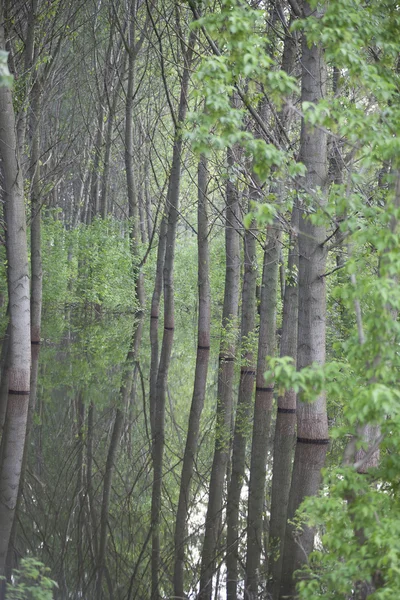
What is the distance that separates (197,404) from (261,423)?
1.85 metres

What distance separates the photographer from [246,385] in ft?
53.8

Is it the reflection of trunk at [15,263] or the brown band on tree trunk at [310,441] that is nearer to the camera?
the brown band on tree trunk at [310,441]

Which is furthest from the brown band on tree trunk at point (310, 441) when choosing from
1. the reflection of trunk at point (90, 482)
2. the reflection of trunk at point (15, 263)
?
the reflection of trunk at point (15, 263)

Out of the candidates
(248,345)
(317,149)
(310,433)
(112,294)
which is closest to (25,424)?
(310,433)

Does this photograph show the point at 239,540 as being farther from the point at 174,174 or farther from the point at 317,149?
the point at 174,174

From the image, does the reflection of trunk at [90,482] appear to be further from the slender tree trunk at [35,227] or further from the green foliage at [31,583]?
the slender tree trunk at [35,227]

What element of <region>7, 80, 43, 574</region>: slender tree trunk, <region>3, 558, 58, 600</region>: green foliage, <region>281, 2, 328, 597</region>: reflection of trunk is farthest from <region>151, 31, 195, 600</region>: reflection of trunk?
<region>7, 80, 43, 574</region>: slender tree trunk

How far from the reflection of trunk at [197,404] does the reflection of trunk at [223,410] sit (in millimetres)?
206

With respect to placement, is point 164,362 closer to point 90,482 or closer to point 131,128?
point 90,482

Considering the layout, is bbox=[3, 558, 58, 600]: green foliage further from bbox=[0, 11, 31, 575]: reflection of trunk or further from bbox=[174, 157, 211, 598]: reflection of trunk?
bbox=[0, 11, 31, 575]: reflection of trunk

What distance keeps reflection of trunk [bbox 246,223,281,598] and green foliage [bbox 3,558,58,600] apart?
5.06ft

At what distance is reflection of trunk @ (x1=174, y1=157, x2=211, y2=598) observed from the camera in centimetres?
648

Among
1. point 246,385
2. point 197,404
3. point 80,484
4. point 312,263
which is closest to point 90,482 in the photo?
point 80,484

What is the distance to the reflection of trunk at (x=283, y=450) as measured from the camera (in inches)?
258
